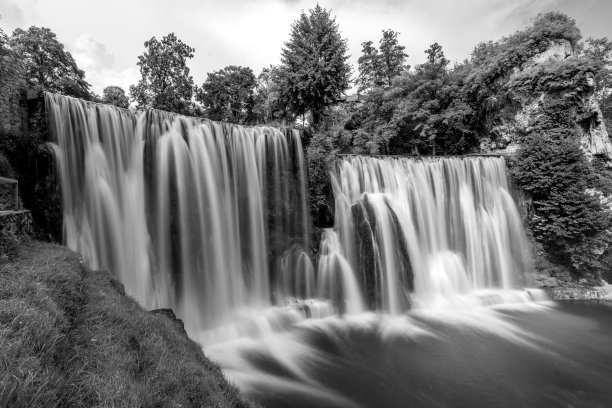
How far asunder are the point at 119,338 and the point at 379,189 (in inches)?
546

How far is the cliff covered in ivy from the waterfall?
125cm

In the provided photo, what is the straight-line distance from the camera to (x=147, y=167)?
10.0 metres

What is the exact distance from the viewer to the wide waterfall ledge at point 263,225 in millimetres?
9133

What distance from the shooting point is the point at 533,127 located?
19297mm

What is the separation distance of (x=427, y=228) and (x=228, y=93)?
27621 millimetres

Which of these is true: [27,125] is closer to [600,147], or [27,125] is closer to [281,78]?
[281,78]

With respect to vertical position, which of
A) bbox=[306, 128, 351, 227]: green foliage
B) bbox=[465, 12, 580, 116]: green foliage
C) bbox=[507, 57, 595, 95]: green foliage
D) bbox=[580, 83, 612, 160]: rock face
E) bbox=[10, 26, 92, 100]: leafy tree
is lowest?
bbox=[306, 128, 351, 227]: green foliage

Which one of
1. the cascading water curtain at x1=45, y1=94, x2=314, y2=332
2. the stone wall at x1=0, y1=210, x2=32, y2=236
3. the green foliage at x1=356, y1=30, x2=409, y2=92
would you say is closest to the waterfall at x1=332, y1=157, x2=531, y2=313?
the cascading water curtain at x1=45, y1=94, x2=314, y2=332

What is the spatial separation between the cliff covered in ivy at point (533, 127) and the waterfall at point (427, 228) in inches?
49.1

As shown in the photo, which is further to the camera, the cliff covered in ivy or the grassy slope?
the cliff covered in ivy

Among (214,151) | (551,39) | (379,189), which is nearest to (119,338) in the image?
(214,151)

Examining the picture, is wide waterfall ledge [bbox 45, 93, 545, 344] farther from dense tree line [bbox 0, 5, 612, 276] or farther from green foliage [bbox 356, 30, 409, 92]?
green foliage [bbox 356, 30, 409, 92]

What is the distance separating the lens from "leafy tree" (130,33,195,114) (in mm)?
31250

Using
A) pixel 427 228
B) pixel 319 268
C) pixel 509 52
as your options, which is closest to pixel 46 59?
pixel 319 268
